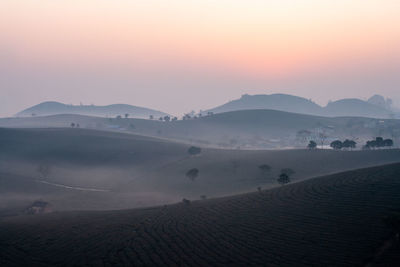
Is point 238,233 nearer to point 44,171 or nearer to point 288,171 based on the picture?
point 288,171

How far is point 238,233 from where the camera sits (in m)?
35.4

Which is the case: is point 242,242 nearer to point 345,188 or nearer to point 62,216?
point 345,188

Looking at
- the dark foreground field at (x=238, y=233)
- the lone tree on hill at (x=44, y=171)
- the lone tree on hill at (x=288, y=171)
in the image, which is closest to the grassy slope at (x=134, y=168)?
the lone tree on hill at (x=44, y=171)

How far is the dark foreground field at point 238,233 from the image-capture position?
28156mm

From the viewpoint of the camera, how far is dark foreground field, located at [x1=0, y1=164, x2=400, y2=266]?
2816 cm

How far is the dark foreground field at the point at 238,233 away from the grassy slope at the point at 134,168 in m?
32.7

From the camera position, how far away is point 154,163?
12356 cm

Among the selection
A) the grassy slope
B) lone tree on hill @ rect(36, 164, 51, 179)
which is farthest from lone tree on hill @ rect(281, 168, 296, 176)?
lone tree on hill @ rect(36, 164, 51, 179)

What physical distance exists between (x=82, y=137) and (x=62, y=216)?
120 metres

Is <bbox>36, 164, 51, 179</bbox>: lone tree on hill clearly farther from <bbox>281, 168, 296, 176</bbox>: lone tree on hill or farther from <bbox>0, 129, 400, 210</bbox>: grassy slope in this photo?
<bbox>281, 168, 296, 176</bbox>: lone tree on hill

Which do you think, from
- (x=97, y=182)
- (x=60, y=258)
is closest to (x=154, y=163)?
(x=97, y=182)

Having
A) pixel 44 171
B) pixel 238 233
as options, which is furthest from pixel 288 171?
pixel 44 171

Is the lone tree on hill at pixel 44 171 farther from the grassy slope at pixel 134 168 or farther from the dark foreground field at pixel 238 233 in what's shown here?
the dark foreground field at pixel 238 233

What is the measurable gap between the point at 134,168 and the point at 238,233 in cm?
8860
